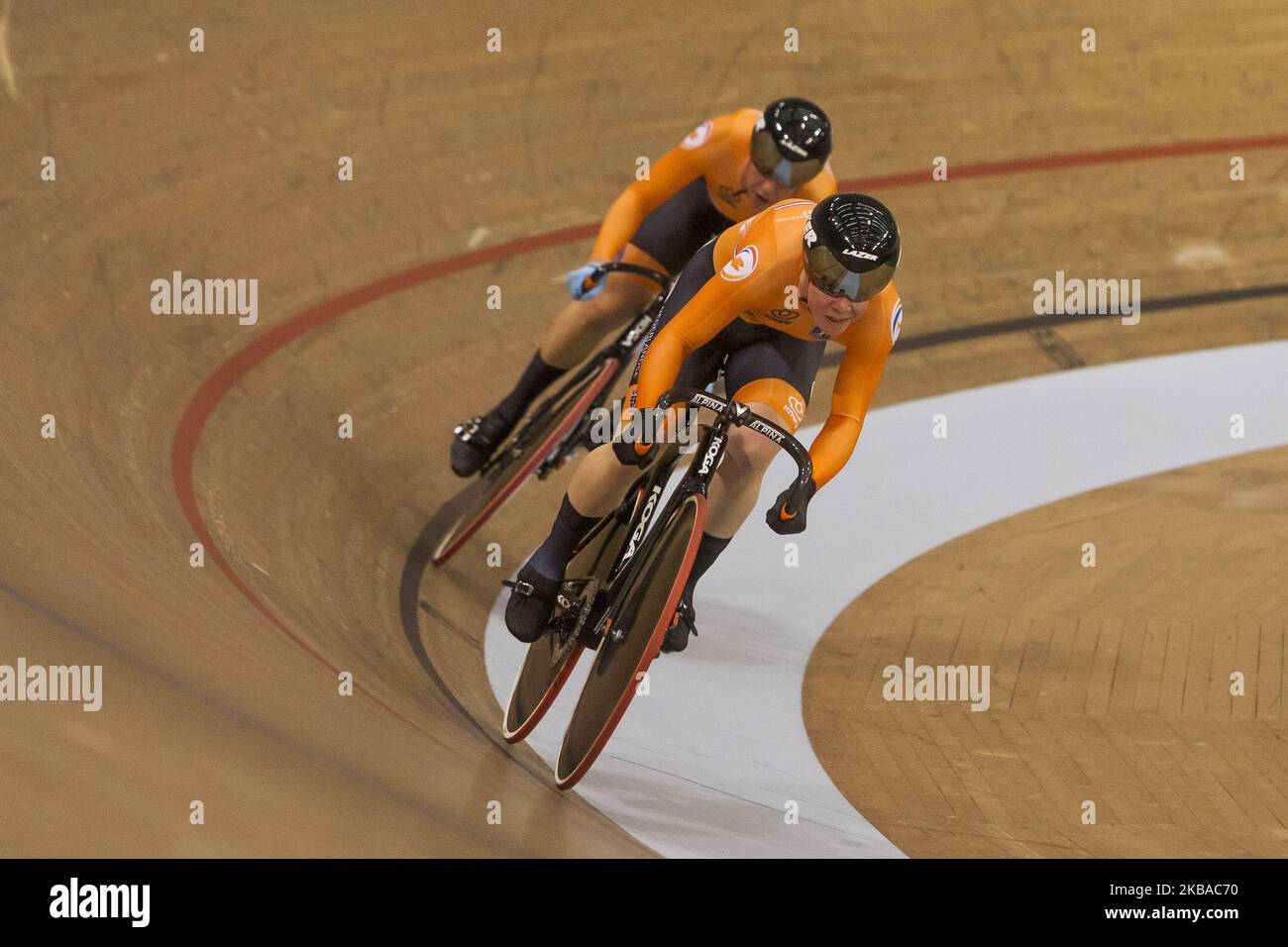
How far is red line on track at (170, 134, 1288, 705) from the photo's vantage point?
140 inches

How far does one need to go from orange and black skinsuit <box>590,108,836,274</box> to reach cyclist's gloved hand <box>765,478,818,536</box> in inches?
45.1

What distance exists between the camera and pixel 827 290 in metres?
2.87

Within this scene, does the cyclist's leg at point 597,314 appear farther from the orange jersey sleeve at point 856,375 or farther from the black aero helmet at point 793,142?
the orange jersey sleeve at point 856,375

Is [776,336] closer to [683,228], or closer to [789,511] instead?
[789,511]

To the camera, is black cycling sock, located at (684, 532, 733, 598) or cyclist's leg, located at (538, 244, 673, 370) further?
cyclist's leg, located at (538, 244, 673, 370)

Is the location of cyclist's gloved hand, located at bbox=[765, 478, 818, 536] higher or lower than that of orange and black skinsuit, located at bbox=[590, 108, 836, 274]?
lower

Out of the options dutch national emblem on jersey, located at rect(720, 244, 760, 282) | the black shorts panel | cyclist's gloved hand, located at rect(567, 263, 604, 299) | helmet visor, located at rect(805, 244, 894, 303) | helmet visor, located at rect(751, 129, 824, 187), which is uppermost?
the black shorts panel

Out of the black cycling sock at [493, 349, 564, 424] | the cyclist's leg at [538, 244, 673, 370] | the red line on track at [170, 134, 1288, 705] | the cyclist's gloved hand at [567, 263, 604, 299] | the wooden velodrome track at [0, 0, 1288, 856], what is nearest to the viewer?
the wooden velodrome track at [0, 0, 1288, 856]

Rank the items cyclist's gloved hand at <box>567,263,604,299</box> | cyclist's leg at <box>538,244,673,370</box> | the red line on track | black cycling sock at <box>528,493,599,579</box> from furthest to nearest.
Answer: cyclist's leg at <box>538,244,673,370</box> → cyclist's gloved hand at <box>567,263,604,299</box> → the red line on track → black cycling sock at <box>528,493,599,579</box>

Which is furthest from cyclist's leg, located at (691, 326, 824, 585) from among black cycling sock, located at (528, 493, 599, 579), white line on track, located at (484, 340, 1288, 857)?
white line on track, located at (484, 340, 1288, 857)

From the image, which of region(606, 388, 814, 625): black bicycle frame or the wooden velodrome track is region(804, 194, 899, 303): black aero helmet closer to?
region(606, 388, 814, 625): black bicycle frame

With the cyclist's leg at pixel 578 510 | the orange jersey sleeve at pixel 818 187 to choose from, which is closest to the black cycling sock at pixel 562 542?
the cyclist's leg at pixel 578 510

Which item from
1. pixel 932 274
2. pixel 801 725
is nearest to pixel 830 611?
pixel 801 725

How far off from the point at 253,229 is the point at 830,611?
8.55 ft
